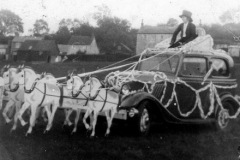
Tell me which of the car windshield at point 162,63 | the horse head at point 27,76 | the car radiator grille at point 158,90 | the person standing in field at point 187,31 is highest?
the person standing in field at point 187,31

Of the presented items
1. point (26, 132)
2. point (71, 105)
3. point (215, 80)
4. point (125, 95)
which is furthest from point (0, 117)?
point (215, 80)

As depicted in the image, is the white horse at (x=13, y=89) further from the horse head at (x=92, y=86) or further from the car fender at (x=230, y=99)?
the car fender at (x=230, y=99)

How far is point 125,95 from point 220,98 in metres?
2.74

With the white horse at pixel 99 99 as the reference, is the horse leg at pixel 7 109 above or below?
below

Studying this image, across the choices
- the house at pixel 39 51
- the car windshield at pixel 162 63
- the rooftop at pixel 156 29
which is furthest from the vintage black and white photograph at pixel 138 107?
the rooftop at pixel 156 29

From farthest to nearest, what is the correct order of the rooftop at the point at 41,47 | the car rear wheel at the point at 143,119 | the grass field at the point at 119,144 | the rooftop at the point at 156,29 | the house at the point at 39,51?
the rooftop at the point at 156,29, the rooftop at the point at 41,47, the house at the point at 39,51, the car rear wheel at the point at 143,119, the grass field at the point at 119,144

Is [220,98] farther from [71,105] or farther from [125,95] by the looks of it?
[71,105]

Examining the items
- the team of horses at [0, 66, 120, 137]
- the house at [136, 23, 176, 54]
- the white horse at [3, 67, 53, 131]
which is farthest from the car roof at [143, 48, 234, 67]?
the house at [136, 23, 176, 54]

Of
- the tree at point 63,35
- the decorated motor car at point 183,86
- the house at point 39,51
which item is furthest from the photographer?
the tree at point 63,35

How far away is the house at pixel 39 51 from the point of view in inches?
1856

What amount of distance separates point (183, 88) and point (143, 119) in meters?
1.43

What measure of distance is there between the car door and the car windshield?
217 millimetres

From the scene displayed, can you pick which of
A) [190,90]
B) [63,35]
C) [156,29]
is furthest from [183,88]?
[156,29]

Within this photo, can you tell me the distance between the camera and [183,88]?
7.89 m
